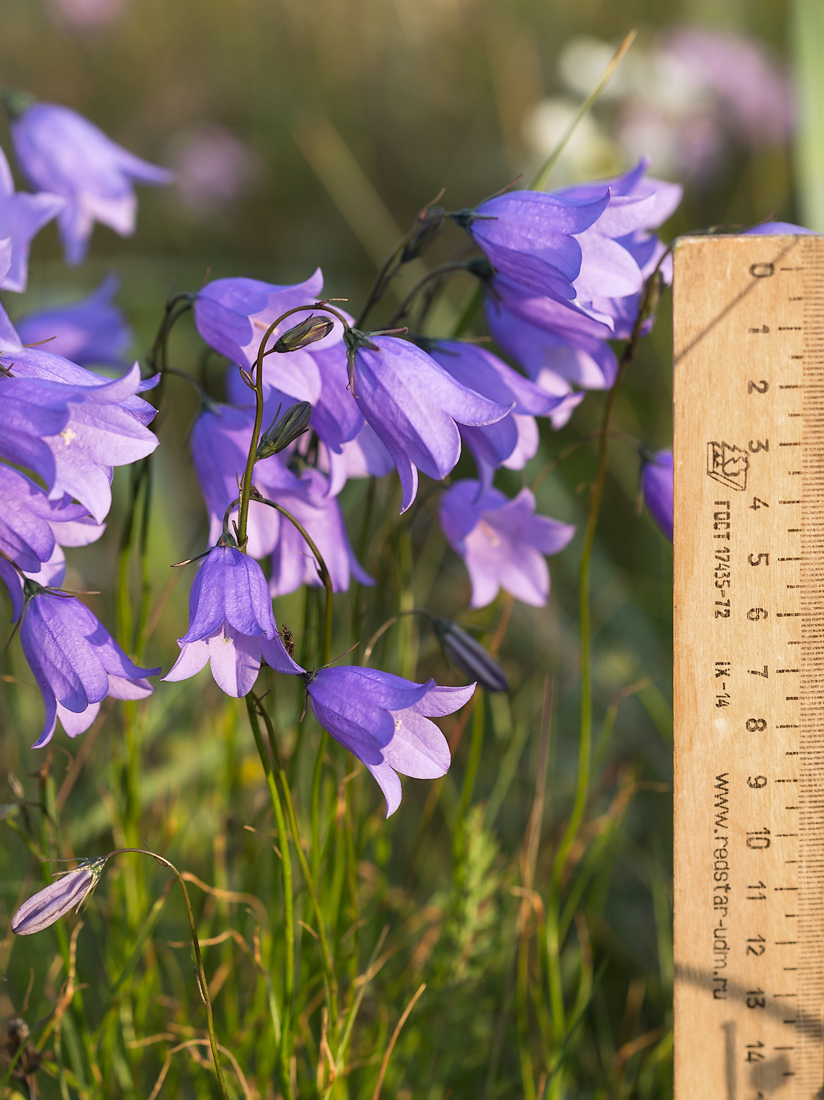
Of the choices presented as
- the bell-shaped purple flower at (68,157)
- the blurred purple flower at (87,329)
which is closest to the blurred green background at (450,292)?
the blurred purple flower at (87,329)

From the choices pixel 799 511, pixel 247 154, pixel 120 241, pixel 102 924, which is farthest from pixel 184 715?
pixel 120 241

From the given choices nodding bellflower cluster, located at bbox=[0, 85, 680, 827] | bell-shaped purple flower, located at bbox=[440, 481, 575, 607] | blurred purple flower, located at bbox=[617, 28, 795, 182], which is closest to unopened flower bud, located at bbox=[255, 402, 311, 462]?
nodding bellflower cluster, located at bbox=[0, 85, 680, 827]

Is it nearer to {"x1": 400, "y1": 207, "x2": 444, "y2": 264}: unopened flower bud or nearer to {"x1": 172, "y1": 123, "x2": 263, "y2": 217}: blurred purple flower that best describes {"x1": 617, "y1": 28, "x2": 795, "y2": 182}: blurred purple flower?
{"x1": 172, "y1": 123, "x2": 263, "y2": 217}: blurred purple flower

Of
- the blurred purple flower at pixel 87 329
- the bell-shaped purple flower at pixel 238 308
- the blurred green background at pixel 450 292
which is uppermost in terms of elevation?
the bell-shaped purple flower at pixel 238 308

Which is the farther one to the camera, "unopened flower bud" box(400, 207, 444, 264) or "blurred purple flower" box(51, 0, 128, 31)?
"blurred purple flower" box(51, 0, 128, 31)

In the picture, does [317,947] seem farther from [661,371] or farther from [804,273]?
[661,371]

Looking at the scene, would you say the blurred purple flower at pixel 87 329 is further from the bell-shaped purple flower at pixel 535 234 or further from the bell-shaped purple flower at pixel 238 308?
the bell-shaped purple flower at pixel 535 234
